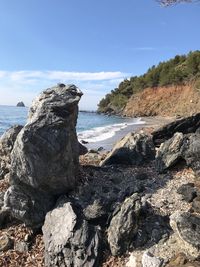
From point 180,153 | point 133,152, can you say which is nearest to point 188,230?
point 180,153

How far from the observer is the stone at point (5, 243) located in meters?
8.02

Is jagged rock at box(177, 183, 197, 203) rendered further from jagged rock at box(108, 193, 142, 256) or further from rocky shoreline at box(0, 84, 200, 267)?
jagged rock at box(108, 193, 142, 256)

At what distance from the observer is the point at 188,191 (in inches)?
327

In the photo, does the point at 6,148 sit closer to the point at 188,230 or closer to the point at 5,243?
the point at 5,243

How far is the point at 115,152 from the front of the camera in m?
11.1

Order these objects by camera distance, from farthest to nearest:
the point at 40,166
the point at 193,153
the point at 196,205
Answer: the point at 193,153, the point at 40,166, the point at 196,205

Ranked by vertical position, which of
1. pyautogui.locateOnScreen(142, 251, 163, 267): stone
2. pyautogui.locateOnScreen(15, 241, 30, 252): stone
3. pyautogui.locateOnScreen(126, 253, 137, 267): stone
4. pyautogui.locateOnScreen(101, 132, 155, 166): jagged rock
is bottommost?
pyautogui.locateOnScreen(15, 241, 30, 252): stone

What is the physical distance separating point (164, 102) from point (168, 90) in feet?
10.6

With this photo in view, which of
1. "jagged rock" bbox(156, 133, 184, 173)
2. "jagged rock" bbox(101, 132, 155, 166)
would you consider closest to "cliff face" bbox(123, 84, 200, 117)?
"jagged rock" bbox(101, 132, 155, 166)

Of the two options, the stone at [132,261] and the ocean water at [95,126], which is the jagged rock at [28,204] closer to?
the stone at [132,261]

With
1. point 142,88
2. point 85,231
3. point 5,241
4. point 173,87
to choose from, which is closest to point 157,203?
point 85,231

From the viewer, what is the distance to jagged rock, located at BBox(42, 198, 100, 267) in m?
7.00

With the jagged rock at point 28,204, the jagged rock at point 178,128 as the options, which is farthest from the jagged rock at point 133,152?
the jagged rock at point 28,204

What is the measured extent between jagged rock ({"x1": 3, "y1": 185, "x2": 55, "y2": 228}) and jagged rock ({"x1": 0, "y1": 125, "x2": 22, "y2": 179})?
2.59 meters
